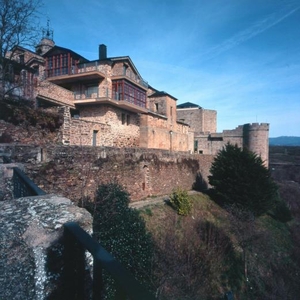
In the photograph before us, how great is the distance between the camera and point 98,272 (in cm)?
117

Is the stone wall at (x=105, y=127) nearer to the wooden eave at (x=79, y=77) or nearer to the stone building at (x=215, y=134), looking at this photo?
the wooden eave at (x=79, y=77)

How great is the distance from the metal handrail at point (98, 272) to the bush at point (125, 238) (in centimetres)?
564

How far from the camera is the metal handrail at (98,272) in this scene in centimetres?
90

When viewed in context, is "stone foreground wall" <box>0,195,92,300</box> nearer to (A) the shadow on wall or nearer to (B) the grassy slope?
(B) the grassy slope

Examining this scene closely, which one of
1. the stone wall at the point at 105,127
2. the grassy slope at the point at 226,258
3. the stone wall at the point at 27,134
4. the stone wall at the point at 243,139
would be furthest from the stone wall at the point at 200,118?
the stone wall at the point at 27,134

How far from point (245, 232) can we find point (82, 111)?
16324mm

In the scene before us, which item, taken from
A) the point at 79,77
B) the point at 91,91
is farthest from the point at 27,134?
the point at 79,77

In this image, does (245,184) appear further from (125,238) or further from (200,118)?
(200,118)

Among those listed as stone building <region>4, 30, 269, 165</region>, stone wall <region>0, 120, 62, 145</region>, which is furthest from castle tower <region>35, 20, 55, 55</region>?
stone wall <region>0, 120, 62, 145</region>

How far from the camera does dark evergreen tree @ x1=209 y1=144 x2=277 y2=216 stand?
16.2m

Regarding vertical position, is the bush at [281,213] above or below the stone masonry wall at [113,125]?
below

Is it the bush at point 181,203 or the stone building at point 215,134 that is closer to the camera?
the bush at point 181,203

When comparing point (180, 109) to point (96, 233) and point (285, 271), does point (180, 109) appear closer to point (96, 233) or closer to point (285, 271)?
point (285, 271)

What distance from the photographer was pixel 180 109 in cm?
4416
